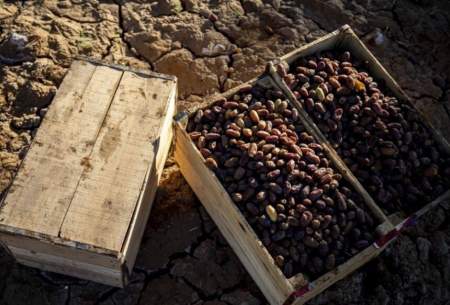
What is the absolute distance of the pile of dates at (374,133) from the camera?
374 centimetres

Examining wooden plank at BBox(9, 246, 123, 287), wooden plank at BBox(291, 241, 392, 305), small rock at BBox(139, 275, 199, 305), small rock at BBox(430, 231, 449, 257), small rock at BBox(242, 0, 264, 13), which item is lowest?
small rock at BBox(139, 275, 199, 305)

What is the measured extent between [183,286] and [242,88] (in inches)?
60.6

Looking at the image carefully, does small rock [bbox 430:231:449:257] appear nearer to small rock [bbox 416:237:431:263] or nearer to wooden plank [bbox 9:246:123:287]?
small rock [bbox 416:237:431:263]

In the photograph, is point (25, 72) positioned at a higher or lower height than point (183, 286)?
higher

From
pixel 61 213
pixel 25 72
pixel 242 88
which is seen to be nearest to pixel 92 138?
pixel 61 213

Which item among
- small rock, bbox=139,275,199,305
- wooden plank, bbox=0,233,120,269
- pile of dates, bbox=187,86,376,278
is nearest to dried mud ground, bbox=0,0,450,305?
small rock, bbox=139,275,199,305

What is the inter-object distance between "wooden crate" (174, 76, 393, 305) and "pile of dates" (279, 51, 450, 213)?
0.58ft

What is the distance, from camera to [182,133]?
373cm

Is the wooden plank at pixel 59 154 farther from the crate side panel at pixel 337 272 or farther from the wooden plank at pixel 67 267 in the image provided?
the crate side panel at pixel 337 272

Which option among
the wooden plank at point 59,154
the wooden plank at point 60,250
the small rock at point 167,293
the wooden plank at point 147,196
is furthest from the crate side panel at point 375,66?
the wooden plank at point 60,250

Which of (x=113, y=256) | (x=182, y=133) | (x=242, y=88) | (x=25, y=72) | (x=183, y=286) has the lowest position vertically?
(x=183, y=286)

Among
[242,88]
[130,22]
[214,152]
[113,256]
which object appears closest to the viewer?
[113,256]

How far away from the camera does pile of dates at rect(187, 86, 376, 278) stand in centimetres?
342

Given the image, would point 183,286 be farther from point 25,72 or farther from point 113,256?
point 25,72
